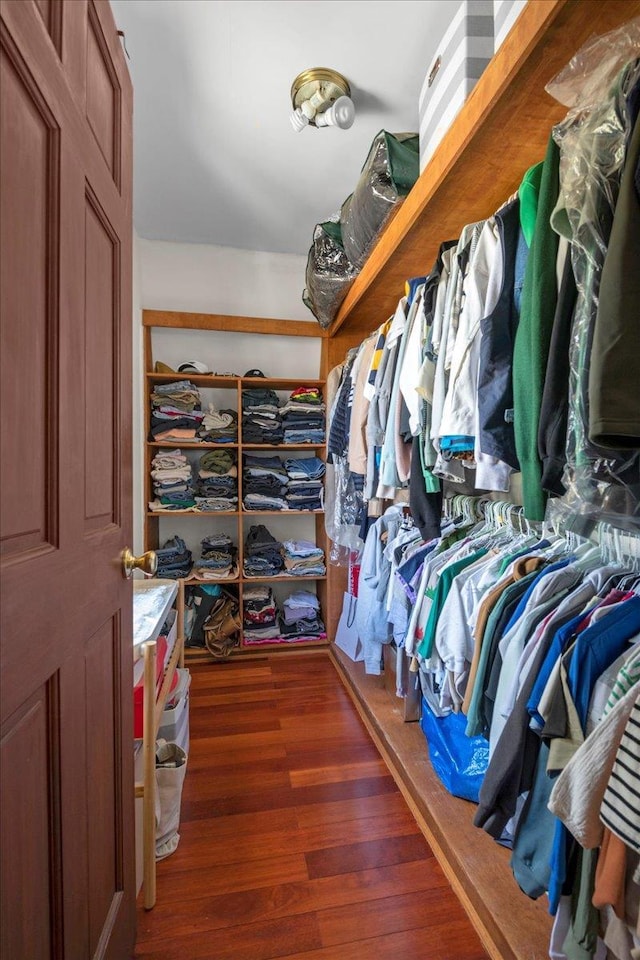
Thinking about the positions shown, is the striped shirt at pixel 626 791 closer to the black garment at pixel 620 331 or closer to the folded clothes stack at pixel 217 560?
the black garment at pixel 620 331

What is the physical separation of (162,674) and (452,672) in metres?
0.95

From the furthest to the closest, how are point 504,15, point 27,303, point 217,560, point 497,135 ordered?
point 217,560 < point 497,135 < point 504,15 < point 27,303

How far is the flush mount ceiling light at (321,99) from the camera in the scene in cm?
160

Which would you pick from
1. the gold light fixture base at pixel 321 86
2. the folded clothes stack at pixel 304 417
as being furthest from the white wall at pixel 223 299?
the gold light fixture base at pixel 321 86

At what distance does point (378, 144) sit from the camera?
1.53m

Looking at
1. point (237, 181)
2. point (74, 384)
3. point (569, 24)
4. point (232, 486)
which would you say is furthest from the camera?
point (232, 486)

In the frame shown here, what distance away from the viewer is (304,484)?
292 centimetres

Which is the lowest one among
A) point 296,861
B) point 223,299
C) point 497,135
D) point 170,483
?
point 296,861

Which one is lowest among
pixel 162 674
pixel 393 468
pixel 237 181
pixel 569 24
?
pixel 162 674

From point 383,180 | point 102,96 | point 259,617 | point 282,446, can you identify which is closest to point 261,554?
point 259,617

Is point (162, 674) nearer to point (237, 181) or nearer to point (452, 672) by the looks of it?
point (452, 672)

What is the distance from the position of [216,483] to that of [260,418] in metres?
0.51

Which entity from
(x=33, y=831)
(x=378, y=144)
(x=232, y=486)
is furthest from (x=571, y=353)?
(x=232, y=486)

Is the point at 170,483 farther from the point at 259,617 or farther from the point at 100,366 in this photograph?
the point at 100,366
